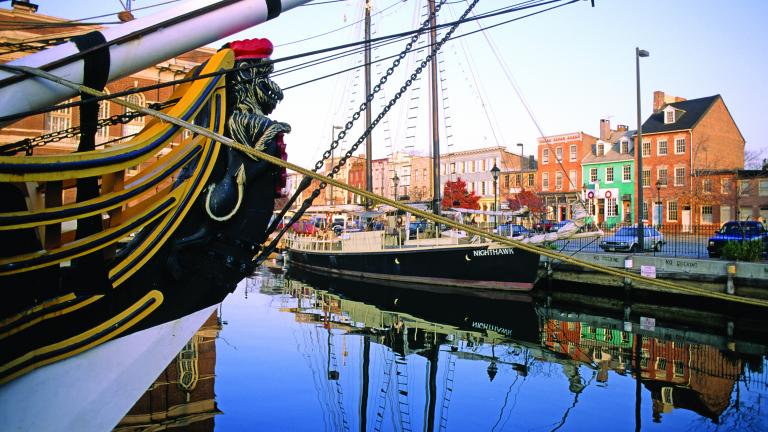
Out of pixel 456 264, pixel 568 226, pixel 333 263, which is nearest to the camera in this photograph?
pixel 568 226

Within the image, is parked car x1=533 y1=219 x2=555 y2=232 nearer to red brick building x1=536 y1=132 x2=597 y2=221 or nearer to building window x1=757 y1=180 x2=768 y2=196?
red brick building x1=536 y1=132 x2=597 y2=221

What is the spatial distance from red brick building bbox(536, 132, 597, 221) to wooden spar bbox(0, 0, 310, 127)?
149 feet

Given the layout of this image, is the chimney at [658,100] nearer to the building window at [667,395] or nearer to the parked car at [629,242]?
the parked car at [629,242]

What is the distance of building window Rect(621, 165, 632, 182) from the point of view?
4481 cm

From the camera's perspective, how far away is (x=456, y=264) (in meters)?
20.5

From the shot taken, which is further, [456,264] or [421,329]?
[456,264]

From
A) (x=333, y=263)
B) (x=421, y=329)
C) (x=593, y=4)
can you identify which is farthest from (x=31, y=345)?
(x=333, y=263)

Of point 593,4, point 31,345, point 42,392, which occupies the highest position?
point 593,4

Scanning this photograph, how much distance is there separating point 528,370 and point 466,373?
1.20 m

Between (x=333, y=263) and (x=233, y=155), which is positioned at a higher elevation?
(x=233, y=155)

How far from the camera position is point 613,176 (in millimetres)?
45844

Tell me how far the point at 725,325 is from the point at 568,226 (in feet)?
20.8

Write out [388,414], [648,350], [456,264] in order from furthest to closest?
[456,264], [648,350], [388,414]

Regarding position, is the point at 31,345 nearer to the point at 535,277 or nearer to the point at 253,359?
the point at 253,359
